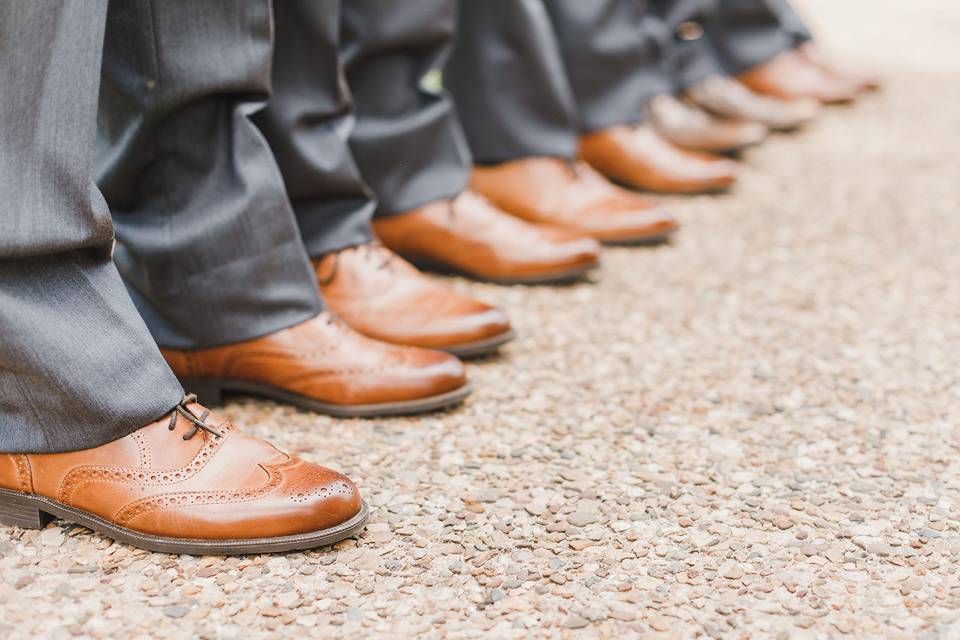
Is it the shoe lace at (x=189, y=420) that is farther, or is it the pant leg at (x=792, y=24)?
the pant leg at (x=792, y=24)

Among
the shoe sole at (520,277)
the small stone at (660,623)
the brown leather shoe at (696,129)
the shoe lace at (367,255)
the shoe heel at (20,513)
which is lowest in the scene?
the small stone at (660,623)

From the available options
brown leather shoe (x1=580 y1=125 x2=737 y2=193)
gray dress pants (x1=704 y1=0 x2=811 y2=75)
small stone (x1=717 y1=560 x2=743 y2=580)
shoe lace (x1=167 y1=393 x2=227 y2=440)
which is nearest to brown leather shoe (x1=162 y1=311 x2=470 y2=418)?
shoe lace (x1=167 y1=393 x2=227 y2=440)

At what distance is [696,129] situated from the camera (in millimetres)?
2922

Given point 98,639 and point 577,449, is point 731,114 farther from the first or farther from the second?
point 98,639

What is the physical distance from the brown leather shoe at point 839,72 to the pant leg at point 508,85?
1.86 meters

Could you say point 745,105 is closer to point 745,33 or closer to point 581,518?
point 745,33

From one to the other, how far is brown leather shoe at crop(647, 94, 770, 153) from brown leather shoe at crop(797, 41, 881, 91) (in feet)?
2.97

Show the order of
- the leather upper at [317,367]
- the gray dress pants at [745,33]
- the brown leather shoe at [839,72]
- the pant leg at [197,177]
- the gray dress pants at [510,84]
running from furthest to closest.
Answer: the brown leather shoe at [839,72]
the gray dress pants at [745,33]
the gray dress pants at [510,84]
the leather upper at [317,367]
the pant leg at [197,177]

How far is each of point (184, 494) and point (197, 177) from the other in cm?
45

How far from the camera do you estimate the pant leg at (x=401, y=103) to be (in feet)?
5.92

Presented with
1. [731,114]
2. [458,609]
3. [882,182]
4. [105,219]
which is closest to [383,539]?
[458,609]

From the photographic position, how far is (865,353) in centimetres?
177

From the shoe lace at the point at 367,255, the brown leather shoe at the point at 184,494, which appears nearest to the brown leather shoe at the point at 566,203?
the shoe lace at the point at 367,255

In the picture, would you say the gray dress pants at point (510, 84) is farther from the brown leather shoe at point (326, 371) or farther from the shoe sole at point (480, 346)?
the brown leather shoe at point (326, 371)
